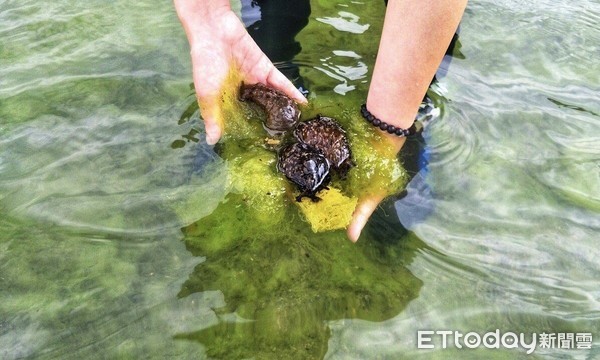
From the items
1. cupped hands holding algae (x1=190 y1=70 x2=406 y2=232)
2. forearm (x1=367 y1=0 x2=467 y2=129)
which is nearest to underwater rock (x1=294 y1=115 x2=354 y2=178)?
cupped hands holding algae (x1=190 y1=70 x2=406 y2=232)

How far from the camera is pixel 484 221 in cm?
290

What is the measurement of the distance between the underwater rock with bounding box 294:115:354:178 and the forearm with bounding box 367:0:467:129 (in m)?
0.30

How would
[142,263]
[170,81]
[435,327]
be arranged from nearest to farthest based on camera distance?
[435,327]
[142,263]
[170,81]

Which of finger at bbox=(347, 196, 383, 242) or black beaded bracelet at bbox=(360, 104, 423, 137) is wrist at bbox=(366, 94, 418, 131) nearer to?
black beaded bracelet at bbox=(360, 104, 423, 137)

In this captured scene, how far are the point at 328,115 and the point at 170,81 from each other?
1.34 m

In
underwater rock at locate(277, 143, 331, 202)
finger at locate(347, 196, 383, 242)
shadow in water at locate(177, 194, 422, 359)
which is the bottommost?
shadow in water at locate(177, 194, 422, 359)

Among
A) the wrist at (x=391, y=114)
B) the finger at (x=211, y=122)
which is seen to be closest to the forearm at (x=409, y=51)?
the wrist at (x=391, y=114)

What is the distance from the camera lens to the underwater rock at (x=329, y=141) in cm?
287

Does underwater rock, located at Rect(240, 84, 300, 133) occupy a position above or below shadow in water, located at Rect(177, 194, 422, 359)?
above

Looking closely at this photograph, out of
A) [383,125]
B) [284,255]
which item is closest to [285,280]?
[284,255]

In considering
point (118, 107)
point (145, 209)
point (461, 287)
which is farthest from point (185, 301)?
point (118, 107)

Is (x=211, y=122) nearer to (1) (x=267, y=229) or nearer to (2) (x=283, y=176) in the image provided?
(2) (x=283, y=176)

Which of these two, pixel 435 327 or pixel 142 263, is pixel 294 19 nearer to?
pixel 142 263

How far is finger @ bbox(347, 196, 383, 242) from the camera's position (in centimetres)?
268
